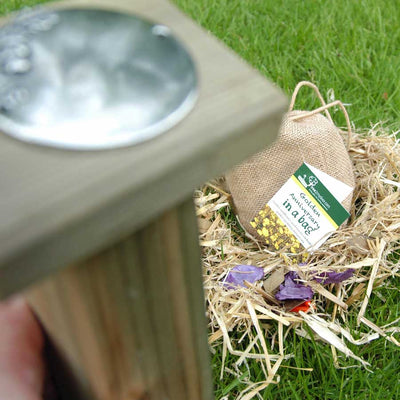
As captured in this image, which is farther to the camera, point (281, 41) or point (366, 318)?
point (281, 41)

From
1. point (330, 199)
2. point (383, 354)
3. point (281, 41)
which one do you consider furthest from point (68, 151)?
point (281, 41)

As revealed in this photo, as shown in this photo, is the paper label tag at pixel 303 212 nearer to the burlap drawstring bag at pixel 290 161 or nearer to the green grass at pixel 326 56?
the burlap drawstring bag at pixel 290 161

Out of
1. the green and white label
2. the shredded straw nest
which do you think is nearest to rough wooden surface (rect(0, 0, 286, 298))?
the shredded straw nest

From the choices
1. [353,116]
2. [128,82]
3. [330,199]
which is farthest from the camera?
[353,116]

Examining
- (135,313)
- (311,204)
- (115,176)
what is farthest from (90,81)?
(311,204)

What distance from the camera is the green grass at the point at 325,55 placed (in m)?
1.57

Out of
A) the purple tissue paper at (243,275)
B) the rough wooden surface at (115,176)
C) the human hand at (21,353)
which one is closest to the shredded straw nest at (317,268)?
the purple tissue paper at (243,275)

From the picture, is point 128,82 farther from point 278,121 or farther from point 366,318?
point 366,318

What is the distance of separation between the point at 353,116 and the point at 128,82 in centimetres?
191

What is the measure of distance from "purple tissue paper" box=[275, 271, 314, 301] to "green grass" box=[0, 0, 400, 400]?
0.40 ft

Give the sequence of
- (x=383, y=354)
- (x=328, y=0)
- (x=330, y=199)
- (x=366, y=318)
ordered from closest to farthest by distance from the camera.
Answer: (x=383, y=354), (x=366, y=318), (x=330, y=199), (x=328, y=0)

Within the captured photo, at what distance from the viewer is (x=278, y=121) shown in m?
0.57

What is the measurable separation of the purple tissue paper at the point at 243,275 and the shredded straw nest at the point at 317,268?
0.07ft

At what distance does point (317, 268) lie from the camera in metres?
1.70
